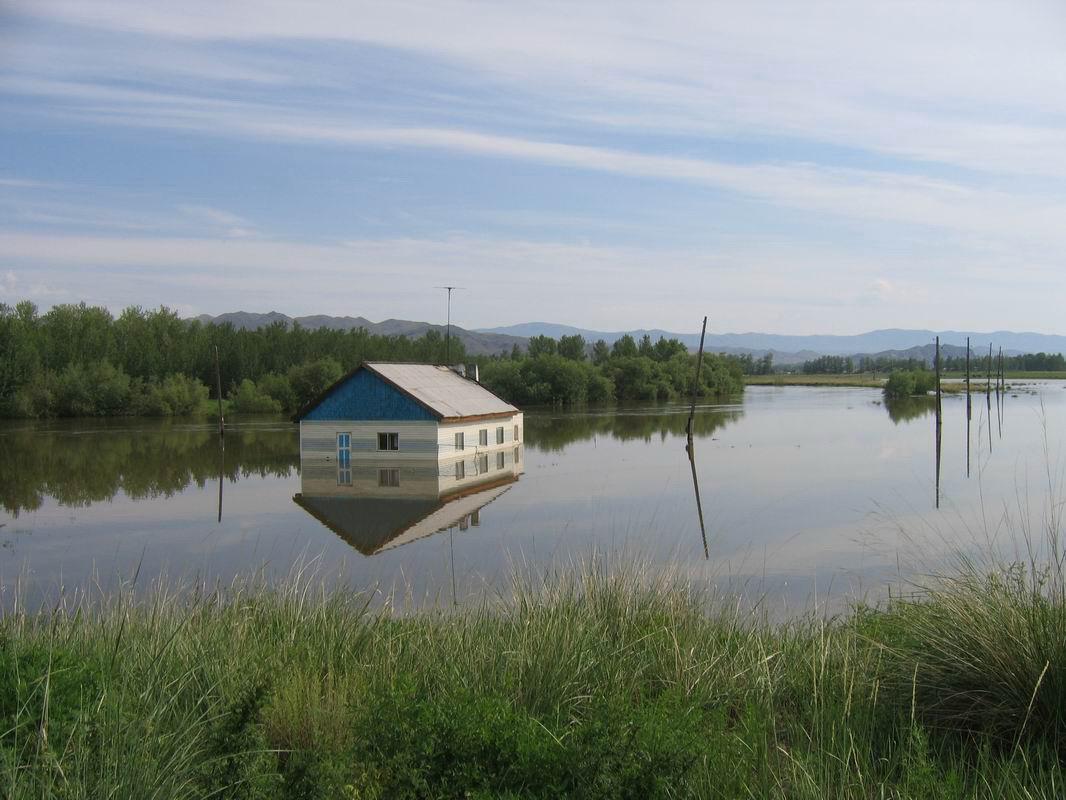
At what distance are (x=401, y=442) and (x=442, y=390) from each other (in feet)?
10.2

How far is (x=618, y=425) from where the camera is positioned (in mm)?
47750

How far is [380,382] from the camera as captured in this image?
86.6 feet

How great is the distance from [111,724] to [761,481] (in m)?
20.4

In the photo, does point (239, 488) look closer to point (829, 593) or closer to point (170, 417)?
point (829, 593)

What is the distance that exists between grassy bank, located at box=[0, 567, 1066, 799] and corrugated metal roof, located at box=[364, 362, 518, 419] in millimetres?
19597

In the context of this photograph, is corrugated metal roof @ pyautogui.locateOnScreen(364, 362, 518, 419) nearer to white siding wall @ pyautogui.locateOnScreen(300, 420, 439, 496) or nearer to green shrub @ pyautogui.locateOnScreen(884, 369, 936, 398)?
white siding wall @ pyautogui.locateOnScreen(300, 420, 439, 496)

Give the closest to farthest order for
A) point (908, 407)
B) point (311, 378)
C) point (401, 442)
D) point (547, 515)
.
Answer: point (547, 515)
point (401, 442)
point (908, 407)
point (311, 378)

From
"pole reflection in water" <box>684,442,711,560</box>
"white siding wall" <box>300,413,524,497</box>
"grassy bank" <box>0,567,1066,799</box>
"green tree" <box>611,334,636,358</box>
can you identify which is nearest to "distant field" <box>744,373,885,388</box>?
"green tree" <box>611,334,636,358</box>

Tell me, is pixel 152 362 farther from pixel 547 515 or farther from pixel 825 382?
pixel 825 382

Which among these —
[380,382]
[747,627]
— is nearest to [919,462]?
[380,382]

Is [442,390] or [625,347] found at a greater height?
[625,347]

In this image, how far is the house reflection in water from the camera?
53.7 ft

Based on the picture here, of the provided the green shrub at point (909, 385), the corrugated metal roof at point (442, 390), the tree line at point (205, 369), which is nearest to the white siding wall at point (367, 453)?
the corrugated metal roof at point (442, 390)

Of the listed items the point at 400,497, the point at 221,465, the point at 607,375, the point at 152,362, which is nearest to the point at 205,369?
the point at 152,362
